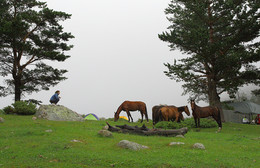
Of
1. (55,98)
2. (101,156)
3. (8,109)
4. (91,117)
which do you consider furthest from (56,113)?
(101,156)

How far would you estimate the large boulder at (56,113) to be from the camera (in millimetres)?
20062

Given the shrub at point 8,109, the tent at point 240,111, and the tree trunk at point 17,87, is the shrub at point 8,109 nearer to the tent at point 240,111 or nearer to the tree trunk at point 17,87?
the tree trunk at point 17,87

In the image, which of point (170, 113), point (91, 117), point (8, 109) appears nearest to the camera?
→ point (170, 113)

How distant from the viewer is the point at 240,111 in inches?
1476

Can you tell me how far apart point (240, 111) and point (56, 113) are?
30.7 metres

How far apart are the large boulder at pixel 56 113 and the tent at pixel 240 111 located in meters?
28.5

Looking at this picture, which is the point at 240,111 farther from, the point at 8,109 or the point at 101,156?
the point at 101,156

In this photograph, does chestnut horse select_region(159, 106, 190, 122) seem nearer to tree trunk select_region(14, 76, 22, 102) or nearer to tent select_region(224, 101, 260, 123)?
tree trunk select_region(14, 76, 22, 102)

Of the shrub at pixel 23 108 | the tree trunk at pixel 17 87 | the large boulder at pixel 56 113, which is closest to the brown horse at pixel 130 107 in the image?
the large boulder at pixel 56 113

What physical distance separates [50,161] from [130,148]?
3.13 m

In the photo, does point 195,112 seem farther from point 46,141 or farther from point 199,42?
point 46,141

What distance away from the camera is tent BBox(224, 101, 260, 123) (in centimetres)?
3662

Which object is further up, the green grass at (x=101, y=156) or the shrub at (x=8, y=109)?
the shrub at (x=8, y=109)

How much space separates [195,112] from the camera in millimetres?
19359
